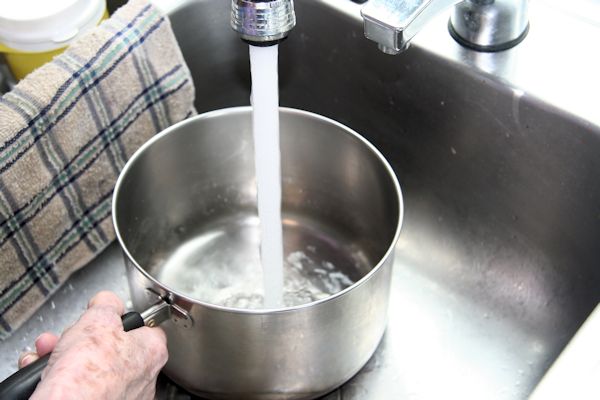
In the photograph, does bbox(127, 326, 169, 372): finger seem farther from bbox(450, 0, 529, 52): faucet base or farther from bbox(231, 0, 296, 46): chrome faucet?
bbox(450, 0, 529, 52): faucet base

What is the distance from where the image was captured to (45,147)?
1.90 feet

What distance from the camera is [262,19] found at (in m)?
0.42

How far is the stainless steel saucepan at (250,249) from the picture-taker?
49 centimetres

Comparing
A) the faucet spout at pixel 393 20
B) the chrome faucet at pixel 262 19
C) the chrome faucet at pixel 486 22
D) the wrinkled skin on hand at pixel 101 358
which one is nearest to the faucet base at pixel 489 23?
the chrome faucet at pixel 486 22

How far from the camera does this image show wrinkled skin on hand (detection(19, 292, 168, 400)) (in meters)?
0.42

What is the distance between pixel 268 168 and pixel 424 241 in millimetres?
224

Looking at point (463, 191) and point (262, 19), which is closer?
point (262, 19)

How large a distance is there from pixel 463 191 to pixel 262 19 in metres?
0.33

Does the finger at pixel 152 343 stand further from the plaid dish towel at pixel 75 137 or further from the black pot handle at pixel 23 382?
the plaid dish towel at pixel 75 137

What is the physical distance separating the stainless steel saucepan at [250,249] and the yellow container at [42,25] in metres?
0.13

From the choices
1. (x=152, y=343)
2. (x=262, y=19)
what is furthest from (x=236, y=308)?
(x=262, y=19)

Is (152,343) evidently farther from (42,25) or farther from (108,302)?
(42,25)

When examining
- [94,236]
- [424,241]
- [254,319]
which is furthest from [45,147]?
[424,241]

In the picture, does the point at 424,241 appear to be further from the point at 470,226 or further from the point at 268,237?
the point at 268,237
